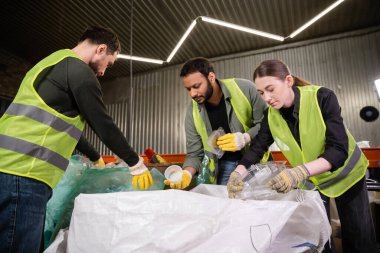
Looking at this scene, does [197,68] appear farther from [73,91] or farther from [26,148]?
[26,148]

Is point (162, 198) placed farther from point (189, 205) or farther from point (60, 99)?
point (60, 99)

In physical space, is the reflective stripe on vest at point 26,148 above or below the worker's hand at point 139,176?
above

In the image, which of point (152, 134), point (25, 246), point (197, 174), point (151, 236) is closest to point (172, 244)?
point (151, 236)

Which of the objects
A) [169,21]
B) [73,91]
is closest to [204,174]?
[73,91]

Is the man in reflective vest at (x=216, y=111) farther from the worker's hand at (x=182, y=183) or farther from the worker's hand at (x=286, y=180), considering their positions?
the worker's hand at (x=286, y=180)

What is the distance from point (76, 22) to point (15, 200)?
520 centimetres

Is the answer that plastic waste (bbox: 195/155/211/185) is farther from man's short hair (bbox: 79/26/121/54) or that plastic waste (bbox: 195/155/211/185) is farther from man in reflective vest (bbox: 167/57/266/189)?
man's short hair (bbox: 79/26/121/54)

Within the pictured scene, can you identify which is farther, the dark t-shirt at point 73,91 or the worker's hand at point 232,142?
Answer: the worker's hand at point 232,142

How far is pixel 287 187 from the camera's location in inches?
40.8

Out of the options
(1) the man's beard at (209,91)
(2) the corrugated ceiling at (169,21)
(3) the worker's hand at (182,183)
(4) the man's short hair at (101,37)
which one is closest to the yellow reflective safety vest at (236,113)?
(1) the man's beard at (209,91)

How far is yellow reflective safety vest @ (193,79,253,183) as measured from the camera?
1860 mm

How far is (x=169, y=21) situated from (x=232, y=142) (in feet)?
14.1

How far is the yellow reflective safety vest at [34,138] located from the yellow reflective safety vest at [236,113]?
0.96m

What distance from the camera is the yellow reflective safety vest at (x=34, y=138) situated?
107 cm
